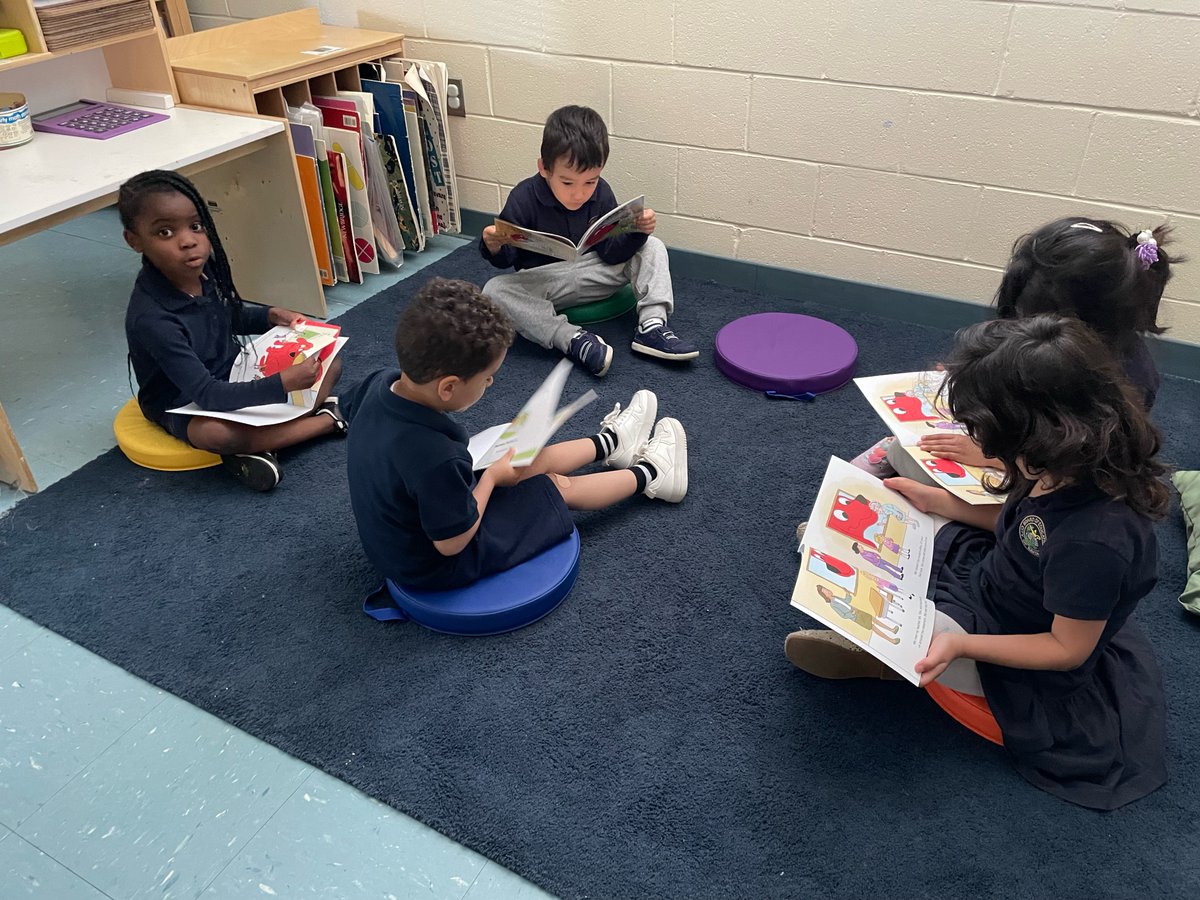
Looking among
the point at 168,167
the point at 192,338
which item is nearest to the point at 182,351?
the point at 192,338

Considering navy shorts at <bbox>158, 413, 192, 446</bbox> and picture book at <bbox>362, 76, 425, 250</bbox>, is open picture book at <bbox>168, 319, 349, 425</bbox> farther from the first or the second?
picture book at <bbox>362, 76, 425, 250</bbox>

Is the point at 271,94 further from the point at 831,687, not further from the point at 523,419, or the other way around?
the point at 831,687

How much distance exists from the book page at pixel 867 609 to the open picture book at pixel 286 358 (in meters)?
1.36

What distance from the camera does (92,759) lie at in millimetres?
1574

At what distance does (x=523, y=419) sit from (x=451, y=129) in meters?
1.98

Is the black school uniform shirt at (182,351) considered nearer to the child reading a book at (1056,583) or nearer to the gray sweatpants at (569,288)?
the gray sweatpants at (569,288)

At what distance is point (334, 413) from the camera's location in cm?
237

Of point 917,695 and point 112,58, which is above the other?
point 112,58

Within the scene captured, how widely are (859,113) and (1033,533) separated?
1.67 m

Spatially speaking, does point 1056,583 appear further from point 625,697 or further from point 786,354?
point 786,354

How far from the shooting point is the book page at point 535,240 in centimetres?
248

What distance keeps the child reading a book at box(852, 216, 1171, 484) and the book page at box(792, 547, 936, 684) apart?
564mm

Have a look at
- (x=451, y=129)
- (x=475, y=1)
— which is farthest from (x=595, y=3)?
(x=451, y=129)

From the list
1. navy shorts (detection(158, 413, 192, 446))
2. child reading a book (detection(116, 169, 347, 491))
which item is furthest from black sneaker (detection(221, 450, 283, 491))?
navy shorts (detection(158, 413, 192, 446))
